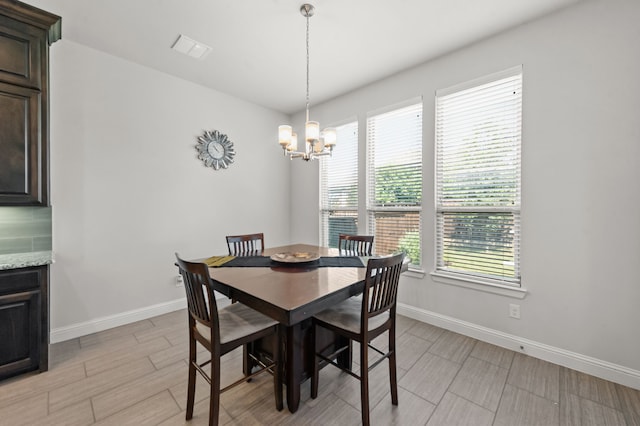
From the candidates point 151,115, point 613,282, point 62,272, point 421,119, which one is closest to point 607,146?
point 613,282

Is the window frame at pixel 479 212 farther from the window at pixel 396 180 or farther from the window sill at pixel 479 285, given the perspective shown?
the window at pixel 396 180

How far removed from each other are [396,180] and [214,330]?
255 centimetres

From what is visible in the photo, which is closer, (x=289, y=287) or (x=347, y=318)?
(x=289, y=287)

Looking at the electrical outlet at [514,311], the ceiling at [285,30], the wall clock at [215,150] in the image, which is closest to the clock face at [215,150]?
the wall clock at [215,150]

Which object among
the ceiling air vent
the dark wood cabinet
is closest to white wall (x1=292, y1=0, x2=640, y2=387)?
→ the ceiling air vent

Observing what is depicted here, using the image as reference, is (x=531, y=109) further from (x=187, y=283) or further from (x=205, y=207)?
(x=205, y=207)

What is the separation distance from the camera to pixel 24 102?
2.04 m

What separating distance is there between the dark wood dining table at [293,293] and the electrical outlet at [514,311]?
4.98 feet

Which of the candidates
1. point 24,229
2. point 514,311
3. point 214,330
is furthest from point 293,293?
point 24,229

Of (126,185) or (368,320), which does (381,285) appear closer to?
(368,320)

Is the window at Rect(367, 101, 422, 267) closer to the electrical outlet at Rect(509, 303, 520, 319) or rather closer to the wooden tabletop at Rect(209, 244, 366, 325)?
the electrical outlet at Rect(509, 303, 520, 319)

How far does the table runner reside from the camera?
2.07 m

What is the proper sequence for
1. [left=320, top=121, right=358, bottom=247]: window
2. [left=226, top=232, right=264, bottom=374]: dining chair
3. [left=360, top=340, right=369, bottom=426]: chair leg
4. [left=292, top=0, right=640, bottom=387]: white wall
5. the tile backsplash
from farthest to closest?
[left=320, top=121, right=358, bottom=247]: window < [left=226, top=232, right=264, bottom=374]: dining chair < the tile backsplash < [left=292, top=0, right=640, bottom=387]: white wall < [left=360, top=340, right=369, bottom=426]: chair leg

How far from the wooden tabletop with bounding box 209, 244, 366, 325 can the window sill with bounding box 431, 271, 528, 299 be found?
4.40ft
